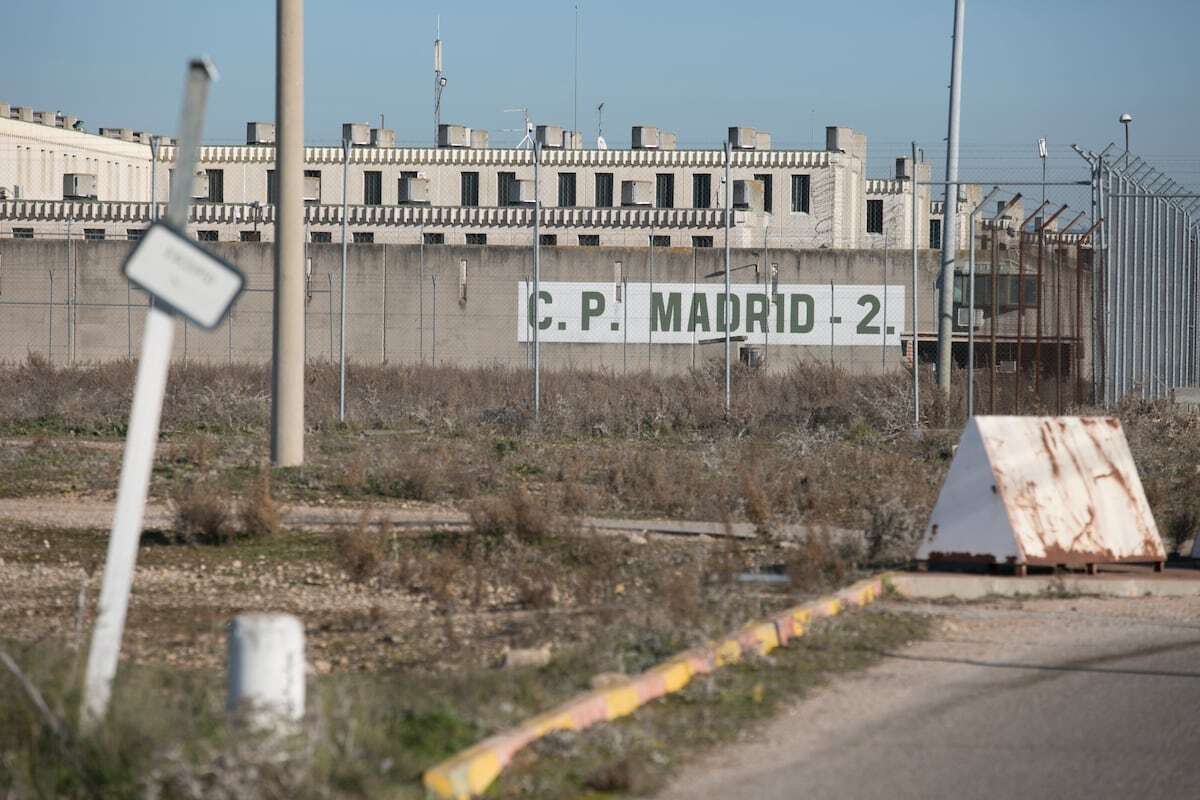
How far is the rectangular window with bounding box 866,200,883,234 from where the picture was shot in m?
75.7

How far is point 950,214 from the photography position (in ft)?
73.6

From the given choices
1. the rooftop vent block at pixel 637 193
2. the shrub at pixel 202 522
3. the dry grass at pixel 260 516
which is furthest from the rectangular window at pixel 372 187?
the shrub at pixel 202 522

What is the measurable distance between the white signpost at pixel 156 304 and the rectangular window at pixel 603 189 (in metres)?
62.1

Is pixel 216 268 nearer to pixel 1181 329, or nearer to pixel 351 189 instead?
pixel 1181 329

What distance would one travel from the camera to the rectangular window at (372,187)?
68.4 m

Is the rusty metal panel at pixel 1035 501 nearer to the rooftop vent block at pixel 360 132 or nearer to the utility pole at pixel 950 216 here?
the utility pole at pixel 950 216

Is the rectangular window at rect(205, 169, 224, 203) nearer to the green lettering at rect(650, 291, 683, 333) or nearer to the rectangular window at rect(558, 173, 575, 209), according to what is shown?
the rectangular window at rect(558, 173, 575, 209)

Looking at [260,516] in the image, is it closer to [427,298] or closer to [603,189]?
[427,298]

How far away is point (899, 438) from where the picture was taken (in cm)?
2180

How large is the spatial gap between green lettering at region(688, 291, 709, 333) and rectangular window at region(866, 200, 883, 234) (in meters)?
37.4

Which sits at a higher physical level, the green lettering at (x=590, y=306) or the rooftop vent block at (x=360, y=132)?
the rooftop vent block at (x=360, y=132)

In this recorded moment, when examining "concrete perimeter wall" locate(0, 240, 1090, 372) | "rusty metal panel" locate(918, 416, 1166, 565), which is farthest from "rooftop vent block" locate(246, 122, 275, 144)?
"rusty metal panel" locate(918, 416, 1166, 565)

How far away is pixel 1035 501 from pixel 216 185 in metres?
61.9

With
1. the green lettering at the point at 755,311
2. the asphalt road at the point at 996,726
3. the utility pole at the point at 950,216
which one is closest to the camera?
the asphalt road at the point at 996,726
